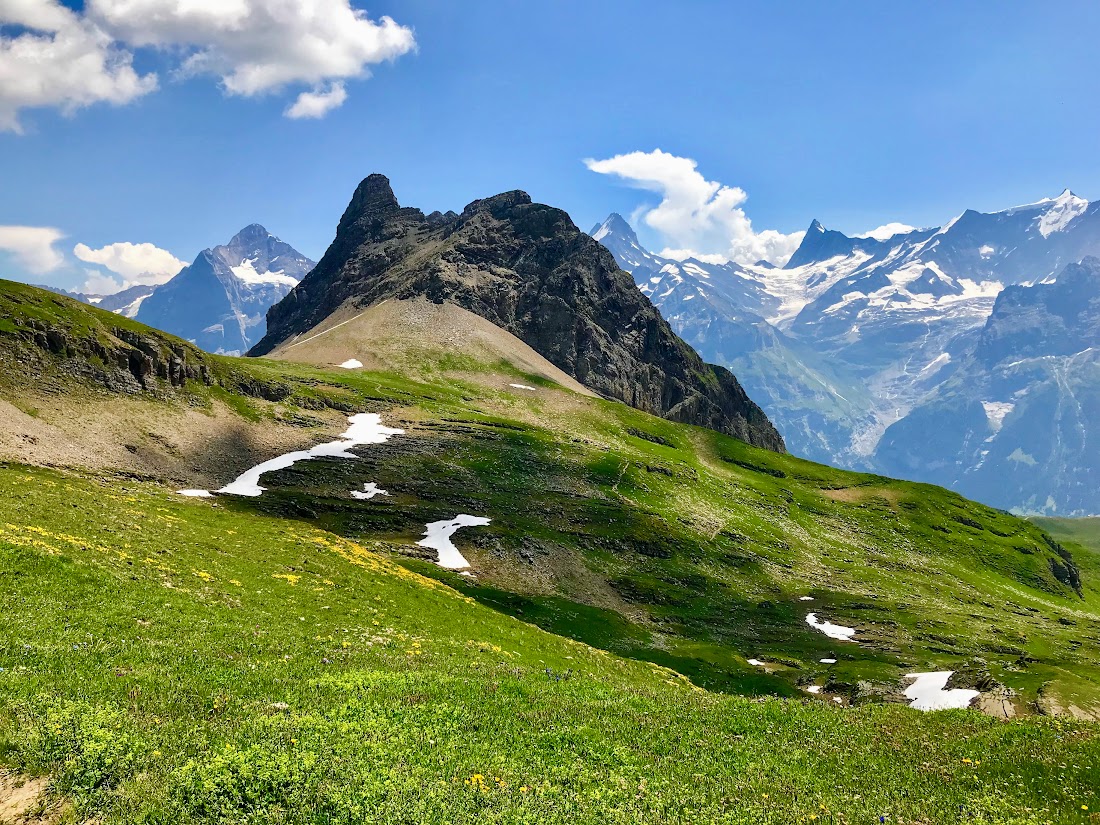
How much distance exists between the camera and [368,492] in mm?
89375

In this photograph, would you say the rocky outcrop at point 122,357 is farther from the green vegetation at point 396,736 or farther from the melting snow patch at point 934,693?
the melting snow patch at point 934,693

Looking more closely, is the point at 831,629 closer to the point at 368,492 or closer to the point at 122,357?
the point at 368,492

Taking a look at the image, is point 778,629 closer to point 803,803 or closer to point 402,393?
point 803,803

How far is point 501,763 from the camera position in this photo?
51.4 feet

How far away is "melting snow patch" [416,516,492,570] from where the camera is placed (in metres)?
71.4

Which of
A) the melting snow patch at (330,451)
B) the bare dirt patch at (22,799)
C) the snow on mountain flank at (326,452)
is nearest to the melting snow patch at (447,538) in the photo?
the snow on mountain flank at (326,452)

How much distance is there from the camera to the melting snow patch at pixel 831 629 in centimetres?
8446

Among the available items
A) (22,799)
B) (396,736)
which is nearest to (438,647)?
(396,736)

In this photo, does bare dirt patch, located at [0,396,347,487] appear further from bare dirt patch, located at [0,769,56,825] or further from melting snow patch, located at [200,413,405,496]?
bare dirt patch, located at [0,769,56,825]

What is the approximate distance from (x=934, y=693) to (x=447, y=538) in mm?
54686

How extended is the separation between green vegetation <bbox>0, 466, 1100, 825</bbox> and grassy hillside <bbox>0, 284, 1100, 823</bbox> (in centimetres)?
10

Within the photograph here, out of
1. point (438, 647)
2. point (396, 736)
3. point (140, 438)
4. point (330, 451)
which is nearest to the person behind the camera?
point (396, 736)

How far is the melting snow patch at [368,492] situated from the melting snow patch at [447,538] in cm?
1217

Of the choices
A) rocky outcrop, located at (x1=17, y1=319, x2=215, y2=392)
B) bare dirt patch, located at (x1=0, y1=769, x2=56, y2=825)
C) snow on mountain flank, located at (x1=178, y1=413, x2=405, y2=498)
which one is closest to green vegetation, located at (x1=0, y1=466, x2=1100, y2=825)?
bare dirt patch, located at (x1=0, y1=769, x2=56, y2=825)
